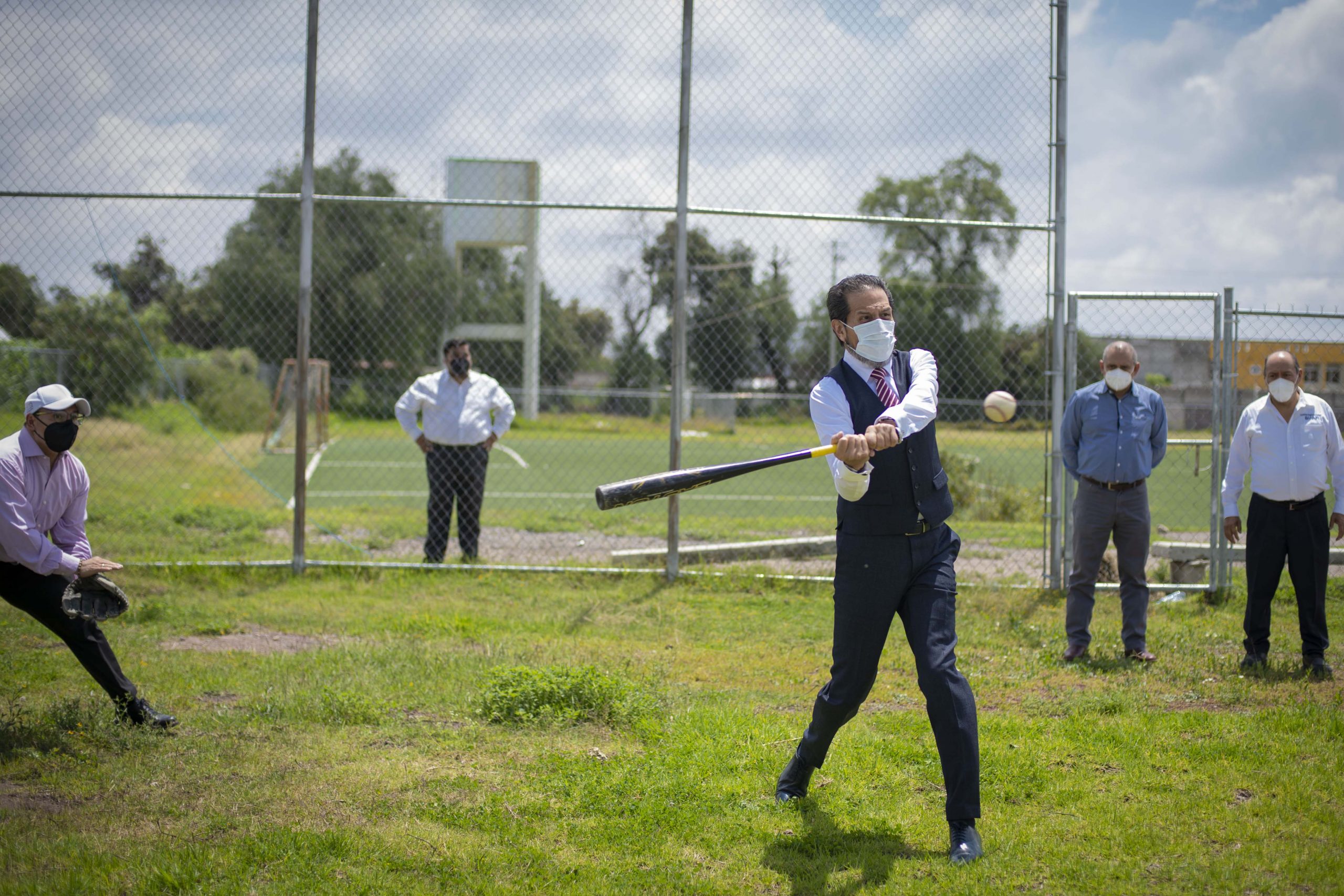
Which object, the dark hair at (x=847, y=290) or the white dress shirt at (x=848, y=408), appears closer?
the white dress shirt at (x=848, y=408)

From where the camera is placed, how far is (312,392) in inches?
1057

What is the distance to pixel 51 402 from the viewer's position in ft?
16.4

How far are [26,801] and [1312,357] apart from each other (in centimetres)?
951

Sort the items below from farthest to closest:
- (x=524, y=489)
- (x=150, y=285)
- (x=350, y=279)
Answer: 1. (x=150, y=285)
2. (x=350, y=279)
3. (x=524, y=489)

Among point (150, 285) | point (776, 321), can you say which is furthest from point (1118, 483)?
point (150, 285)

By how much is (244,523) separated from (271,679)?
6732 millimetres

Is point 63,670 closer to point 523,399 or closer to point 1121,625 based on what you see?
point 1121,625

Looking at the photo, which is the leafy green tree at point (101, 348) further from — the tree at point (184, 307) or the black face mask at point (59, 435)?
the black face mask at point (59, 435)

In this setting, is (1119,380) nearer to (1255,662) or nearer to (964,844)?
(1255,662)

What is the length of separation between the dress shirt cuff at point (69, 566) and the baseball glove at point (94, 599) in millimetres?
38

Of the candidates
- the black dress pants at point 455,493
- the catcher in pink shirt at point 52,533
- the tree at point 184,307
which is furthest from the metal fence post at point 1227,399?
the tree at point 184,307

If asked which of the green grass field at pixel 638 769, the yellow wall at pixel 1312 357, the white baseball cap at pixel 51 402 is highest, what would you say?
the yellow wall at pixel 1312 357

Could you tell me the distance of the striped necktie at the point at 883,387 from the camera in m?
4.10

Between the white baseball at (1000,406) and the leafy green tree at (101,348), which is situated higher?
the leafy green tree at (101,348)
